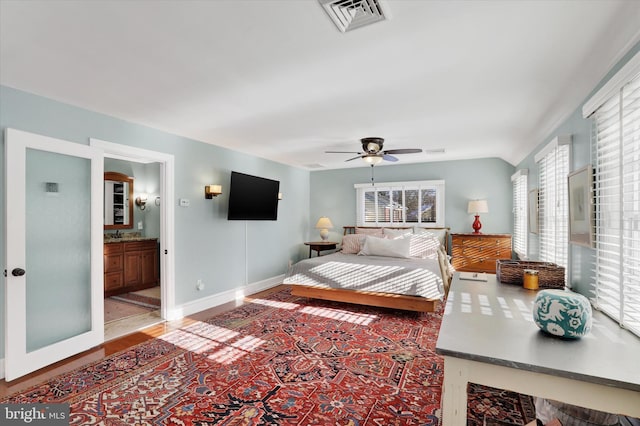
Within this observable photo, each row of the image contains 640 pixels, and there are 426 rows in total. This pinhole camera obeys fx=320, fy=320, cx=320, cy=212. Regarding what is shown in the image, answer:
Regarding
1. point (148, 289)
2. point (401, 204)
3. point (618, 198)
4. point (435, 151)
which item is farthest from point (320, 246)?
point (618, 198)

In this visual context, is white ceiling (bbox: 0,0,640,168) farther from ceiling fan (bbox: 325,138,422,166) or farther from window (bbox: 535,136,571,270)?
ceiling fan (bbox: 325,138,422,166)

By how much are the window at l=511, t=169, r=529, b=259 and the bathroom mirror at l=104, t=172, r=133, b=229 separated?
682 centimetres

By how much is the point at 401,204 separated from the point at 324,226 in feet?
5.54

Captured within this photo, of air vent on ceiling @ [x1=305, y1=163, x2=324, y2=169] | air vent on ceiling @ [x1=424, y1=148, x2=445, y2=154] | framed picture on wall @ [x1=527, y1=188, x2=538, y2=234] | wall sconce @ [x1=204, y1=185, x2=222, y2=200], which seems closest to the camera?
framed picture on wall @ [x1=527, y1=188, x2=538, y2=234]

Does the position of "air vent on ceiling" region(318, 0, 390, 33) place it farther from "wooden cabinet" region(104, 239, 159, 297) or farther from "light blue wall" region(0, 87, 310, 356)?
"wooden cabinet" region(104, 239, 159, 297)

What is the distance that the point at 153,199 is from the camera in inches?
245

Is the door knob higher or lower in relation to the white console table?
higher

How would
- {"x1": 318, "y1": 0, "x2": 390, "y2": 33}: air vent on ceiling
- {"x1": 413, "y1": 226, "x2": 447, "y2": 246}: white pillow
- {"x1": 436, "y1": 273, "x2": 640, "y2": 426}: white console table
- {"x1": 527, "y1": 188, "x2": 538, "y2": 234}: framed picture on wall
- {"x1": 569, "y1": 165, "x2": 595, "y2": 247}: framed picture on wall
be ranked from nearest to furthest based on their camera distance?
{"x1": 436, "y1": 273, "x2": 640, "y2": 426}: white console table, {"x1": 318, "y1": 0, "x2": 390, "y2": 33}: air vent on ceiling, {"x1": 569, "y1": 165, "x2": 595, "y2": 247}: framed picture on wall, {"x1": 527, "y1": 188, "x2": 538, "y2": 234}: framed picture on wall, {"x1": 413, "y1": 226, "x2": 447, "y2": 246}: white pillow

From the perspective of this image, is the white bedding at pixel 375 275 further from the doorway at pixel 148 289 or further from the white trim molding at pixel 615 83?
the white trim molding at pixel 615 83

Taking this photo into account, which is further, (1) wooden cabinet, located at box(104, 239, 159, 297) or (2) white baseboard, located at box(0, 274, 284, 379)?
(1) wooden cabinet, located at box(104, 239, 159, 297)
